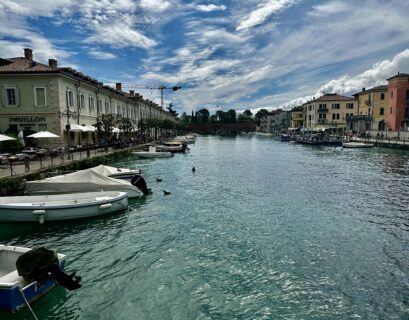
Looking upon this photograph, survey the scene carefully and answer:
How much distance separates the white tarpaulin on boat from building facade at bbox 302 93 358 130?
3765 inches

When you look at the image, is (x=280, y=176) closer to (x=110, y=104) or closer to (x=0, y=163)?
(x=0, y=163)

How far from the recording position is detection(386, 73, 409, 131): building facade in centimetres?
7027

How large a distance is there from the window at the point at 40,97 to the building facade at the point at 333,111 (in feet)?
287

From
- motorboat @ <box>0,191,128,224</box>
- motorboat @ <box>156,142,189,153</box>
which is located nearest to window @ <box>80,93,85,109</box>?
motorboat @ <box>156,142,189,153</box>

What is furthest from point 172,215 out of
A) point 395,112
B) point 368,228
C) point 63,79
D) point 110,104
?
point 395,112

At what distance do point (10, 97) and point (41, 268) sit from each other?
113 ft

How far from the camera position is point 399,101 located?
7094 cm

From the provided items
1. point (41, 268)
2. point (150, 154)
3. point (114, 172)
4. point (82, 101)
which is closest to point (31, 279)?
point (41, 268)

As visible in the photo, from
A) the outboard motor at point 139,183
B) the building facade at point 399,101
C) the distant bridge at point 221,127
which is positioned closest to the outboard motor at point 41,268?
the outboard motor at point 139,183

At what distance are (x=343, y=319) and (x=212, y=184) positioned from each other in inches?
699

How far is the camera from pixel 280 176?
1161 inches

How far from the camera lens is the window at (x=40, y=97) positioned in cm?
3538

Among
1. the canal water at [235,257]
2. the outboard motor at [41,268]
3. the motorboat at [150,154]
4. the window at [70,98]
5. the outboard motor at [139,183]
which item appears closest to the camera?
the outboard motor at [41,268]

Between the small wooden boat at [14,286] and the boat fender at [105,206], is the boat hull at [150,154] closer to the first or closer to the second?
the boat fender at [105,206]
